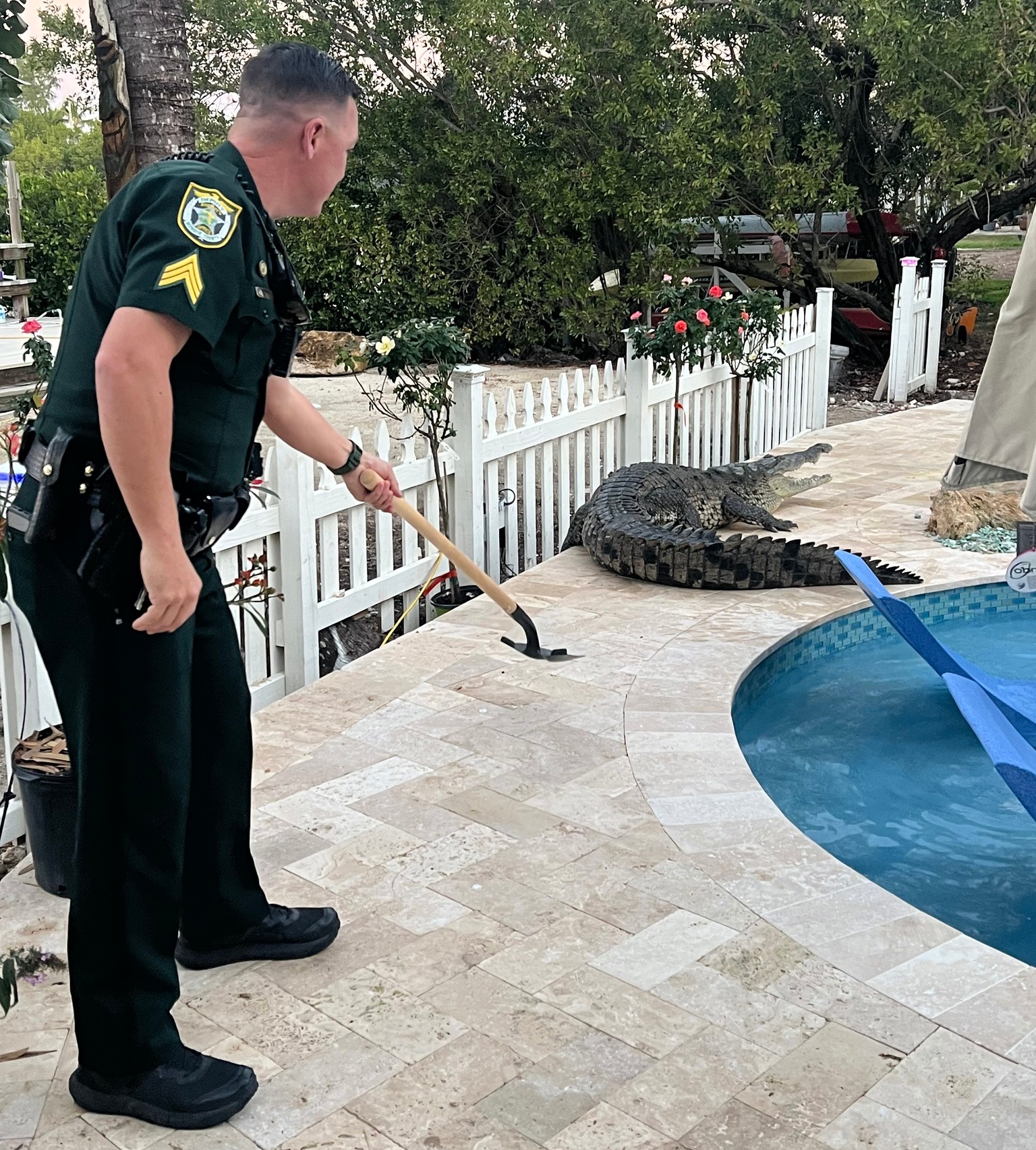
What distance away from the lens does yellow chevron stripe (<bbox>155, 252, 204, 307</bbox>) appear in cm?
199

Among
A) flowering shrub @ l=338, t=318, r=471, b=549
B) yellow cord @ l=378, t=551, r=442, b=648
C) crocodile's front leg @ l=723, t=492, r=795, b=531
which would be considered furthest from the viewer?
crocodile's front leg @ l=723, t=492, r=795, b=531

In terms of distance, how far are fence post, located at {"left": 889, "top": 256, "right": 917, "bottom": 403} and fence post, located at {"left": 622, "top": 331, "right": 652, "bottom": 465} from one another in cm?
488

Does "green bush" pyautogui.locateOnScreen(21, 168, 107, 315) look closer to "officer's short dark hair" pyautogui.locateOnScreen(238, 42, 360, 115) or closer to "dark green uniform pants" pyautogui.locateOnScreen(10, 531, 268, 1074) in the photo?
"officer's short dark hair" pyautogui.locateOnScreen(238, 42, 360, 115)

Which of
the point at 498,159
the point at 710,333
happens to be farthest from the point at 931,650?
the point at 498,159

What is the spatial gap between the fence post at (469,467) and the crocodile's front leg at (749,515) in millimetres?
1843

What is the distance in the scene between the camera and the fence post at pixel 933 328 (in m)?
11.8

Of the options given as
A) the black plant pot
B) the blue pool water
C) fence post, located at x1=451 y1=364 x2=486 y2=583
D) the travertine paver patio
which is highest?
fence post, located at x1=451 y1=364 x2=486 y2=583

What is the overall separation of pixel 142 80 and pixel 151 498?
4.01 metres

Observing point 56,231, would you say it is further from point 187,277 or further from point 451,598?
point 187,277

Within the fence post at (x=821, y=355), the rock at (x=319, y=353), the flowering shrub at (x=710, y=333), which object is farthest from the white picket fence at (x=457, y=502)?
the rock at (x=319, y=353)

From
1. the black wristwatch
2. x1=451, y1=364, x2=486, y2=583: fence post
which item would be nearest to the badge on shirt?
the black wristwatch

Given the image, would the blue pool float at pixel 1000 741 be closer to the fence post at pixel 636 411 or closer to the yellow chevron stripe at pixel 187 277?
the yellow chevron stripe at pixel 187 277

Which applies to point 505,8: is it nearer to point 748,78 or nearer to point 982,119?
point 748,78

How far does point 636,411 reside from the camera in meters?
7.21
